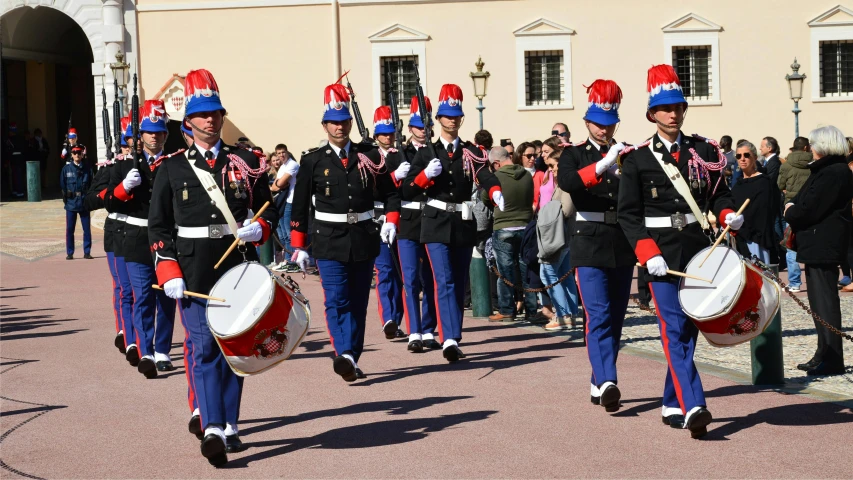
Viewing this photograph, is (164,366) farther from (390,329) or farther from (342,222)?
(390,329)

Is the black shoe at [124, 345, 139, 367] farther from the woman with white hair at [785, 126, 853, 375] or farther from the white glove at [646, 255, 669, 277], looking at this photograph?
the woman with white hair at [785, 126, 853, 375]

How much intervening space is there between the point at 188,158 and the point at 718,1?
28.1 meters

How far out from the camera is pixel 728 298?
7.30m

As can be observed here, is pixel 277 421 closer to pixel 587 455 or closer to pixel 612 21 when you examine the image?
pixel 587 455

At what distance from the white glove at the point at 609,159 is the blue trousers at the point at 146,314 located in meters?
3.99

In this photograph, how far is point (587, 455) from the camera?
7191 millimetres

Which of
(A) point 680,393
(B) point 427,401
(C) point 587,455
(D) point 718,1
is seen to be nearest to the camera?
(C) point 587,455

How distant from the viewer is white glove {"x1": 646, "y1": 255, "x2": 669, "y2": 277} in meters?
7.61

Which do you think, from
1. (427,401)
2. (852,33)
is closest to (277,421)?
(427,401)

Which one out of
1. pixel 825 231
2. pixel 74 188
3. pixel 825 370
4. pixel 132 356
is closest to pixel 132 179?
pixel 132 356

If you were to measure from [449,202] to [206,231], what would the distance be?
13.4 ft

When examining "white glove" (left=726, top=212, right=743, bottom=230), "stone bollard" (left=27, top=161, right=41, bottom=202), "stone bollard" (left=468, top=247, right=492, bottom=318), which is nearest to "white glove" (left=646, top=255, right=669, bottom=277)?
"white glove" (left=726, top=212, right=743, bottom=230)

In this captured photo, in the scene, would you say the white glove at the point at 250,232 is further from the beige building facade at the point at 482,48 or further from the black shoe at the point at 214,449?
the beige building facade at the point at 482,48

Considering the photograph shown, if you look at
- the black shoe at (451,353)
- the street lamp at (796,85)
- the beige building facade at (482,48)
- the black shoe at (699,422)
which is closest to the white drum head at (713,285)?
the black shoe at (699,422)
